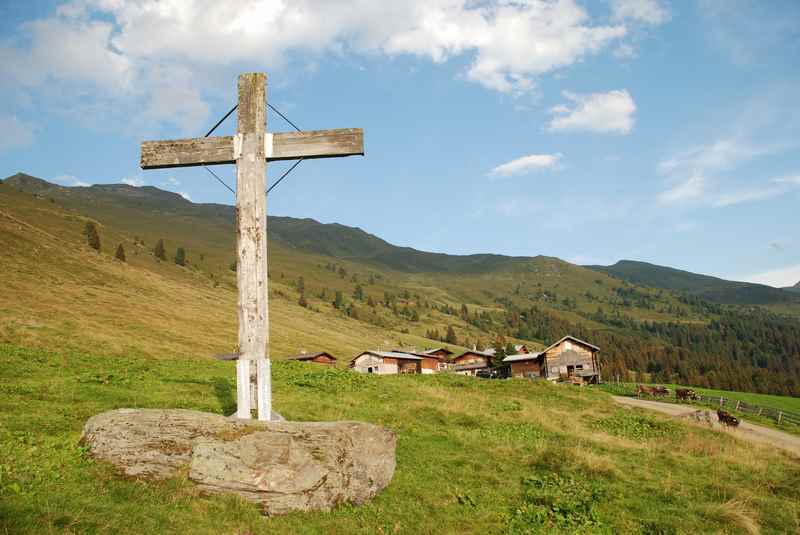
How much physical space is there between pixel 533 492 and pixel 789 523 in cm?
482

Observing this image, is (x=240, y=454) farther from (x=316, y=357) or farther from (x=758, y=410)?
(x=316, y=357)

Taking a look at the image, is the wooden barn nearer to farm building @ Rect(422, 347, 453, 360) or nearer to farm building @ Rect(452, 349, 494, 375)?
farm building @ Rect(452, 349, 494, 375)

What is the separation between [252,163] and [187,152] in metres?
1.53

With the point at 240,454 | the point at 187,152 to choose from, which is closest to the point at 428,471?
the point at 240,454

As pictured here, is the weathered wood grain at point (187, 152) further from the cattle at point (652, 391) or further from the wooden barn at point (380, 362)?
the wooden barn at point (380, 362)

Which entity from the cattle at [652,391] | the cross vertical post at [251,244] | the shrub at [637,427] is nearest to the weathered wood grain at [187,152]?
the cross vertical post at [251,244]

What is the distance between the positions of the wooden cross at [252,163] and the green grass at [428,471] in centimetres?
230

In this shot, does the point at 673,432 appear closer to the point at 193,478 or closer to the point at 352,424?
the point at 352,424

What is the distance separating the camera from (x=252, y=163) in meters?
9.66

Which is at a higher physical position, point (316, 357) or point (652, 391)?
point (316, 357)

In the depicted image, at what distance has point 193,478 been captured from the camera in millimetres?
7430

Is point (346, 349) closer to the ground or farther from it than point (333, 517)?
closer to the ground

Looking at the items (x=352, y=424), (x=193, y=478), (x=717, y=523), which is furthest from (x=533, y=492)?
(x=193, y=478)

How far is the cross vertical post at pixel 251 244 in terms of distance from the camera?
9.02m
